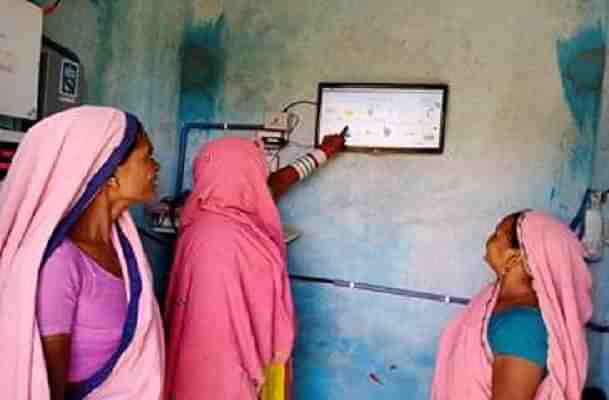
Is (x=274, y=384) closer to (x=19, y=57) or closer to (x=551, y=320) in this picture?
(x=551, y=320)

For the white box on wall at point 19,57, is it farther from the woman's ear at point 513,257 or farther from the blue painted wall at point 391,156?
the woman's ear at point 513,257

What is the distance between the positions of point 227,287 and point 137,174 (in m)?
0.66

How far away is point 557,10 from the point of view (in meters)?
2.31

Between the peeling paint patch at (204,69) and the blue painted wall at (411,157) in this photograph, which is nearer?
the blue painted wall at (411,157)

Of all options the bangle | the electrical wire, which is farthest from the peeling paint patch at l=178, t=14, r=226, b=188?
the electrical wire

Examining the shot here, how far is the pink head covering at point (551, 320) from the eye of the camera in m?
1.41

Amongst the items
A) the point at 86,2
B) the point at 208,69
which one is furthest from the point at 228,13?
the point at 86,2

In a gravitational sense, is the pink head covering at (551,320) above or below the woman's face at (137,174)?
below

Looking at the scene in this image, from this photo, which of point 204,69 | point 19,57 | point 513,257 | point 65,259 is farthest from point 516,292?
point 204,69

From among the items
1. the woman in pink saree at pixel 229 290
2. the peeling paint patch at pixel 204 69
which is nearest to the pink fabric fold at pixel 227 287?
the woman in pink saree at pixel 229 290

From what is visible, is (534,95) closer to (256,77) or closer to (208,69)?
(256,77)

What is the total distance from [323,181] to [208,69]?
2.06 feet

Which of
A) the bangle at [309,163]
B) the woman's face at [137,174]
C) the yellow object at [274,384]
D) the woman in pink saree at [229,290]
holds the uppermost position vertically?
the bangle at [309,163]

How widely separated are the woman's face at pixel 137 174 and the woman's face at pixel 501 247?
84 cm
